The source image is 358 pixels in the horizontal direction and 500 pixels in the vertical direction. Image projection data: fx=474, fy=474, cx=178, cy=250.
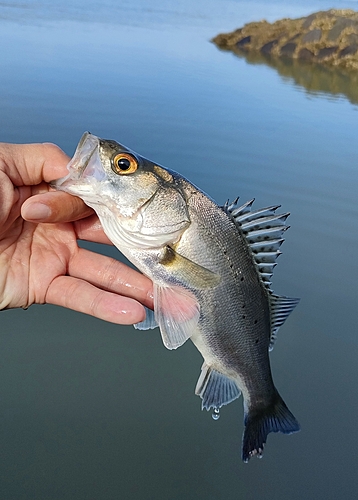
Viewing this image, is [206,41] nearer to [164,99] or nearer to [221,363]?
[164,99]

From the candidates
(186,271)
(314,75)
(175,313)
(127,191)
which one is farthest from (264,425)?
(314,75)

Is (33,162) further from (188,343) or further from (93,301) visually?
(188,343)

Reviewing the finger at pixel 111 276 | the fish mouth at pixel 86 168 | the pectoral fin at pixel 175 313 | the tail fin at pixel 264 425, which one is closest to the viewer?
the fish mouth at pixel 86 168

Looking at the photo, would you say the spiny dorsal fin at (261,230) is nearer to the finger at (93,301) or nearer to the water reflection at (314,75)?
the finger at (93,301)

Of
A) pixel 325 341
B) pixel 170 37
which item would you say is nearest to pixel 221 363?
pixel 325 341

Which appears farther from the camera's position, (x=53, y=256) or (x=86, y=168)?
(x=53, y=256)

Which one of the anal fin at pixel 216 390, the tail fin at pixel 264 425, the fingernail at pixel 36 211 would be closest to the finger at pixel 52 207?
the fingernail at pixel 36 211
